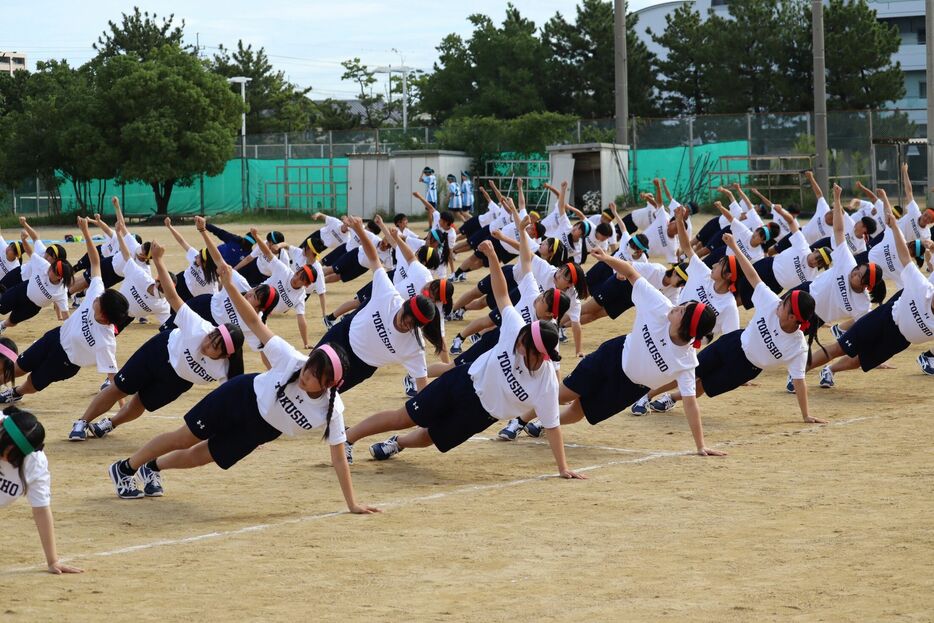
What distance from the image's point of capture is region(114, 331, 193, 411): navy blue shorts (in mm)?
9859

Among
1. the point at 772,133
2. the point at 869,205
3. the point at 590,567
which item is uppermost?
the point at 772,133

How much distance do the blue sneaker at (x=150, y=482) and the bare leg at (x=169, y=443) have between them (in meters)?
0.12

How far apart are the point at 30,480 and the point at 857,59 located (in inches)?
1869

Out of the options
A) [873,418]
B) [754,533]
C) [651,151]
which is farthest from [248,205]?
[754,533]

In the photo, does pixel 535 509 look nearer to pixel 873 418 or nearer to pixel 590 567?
pixel 590 567

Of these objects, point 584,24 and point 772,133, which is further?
point 584,24

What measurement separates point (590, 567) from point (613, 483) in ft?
7.18

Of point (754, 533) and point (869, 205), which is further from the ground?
point (869, 205)

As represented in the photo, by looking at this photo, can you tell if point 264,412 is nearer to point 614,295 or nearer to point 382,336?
point 382,336

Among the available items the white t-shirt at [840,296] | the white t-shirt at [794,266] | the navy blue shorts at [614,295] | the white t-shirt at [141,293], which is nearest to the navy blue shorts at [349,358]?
the white t-shirt at [141,293]

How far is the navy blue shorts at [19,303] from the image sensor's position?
53.7ft

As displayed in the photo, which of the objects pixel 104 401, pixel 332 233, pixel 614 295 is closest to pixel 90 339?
pixel 104 401

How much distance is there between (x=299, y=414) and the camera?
7.78 meters

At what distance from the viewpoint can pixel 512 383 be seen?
8609mm
